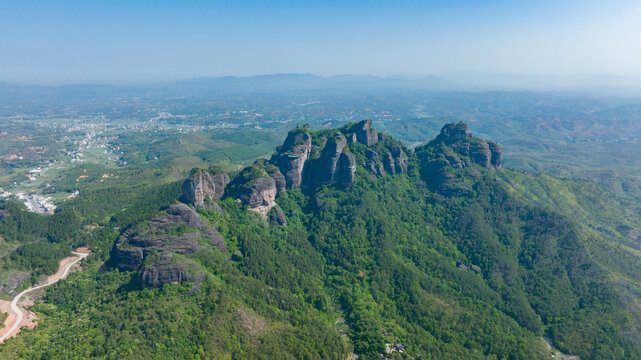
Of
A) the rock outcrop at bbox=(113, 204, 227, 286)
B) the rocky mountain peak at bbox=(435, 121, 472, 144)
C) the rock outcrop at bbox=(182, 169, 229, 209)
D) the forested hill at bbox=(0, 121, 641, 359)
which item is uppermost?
the rocky mountain peak at bbox=(435, 121, 472, 144)

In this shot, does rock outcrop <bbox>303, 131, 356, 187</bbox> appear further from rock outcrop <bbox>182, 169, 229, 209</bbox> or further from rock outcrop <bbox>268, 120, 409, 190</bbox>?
rock outcrop <bbox>182, 169, 229, 209</bbox>

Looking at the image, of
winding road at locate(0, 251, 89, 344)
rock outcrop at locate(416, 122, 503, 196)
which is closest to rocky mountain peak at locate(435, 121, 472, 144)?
rock outcrop at locate(416, 122, 503, 196)

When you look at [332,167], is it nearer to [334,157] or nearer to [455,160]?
[334,157]

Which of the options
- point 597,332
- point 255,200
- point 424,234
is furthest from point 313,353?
point 597,332

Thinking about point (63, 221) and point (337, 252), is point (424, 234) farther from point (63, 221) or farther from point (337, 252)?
point (63, 221)

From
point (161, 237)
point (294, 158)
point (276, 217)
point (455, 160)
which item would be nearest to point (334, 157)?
point (294, 158)

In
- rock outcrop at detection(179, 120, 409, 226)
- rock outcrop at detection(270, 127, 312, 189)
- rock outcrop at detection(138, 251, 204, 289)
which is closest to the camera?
rock outcrop at detection(138, 251, 204, 289)
